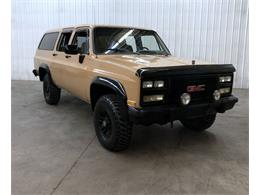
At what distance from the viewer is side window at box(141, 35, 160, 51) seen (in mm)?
4777

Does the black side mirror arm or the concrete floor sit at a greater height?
the black side mirror arm

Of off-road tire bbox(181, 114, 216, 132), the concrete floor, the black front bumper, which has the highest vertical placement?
the black front bumper

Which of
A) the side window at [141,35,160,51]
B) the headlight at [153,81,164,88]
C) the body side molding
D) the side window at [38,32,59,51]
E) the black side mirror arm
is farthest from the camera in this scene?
the side window at [38,32,59,51]

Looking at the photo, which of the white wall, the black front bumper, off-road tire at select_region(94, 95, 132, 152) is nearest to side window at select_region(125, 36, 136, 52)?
off-road tire at select_region(94, 95, 132, 152)

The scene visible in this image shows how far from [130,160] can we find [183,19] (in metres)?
6.56

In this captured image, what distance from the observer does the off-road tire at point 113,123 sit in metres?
3.54

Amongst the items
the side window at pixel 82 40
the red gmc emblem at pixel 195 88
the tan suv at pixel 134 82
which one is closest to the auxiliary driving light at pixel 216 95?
the tan suv at pixel 134 82

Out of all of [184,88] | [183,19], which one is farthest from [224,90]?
[183,19]

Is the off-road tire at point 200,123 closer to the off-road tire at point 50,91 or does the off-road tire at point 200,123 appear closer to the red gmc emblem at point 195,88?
the red gmc emblem at point 195,88

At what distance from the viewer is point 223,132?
473 centimetres

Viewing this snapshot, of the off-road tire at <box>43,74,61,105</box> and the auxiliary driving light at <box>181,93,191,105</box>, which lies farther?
the off-road tire at <box>43,74,61,105</box>

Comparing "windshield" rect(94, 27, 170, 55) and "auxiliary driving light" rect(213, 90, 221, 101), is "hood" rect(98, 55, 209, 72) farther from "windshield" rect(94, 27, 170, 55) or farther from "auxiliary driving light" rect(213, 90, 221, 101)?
"auxiliary driving light" rect(213, 90, 221, 101)

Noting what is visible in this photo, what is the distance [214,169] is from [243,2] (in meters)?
6.93
